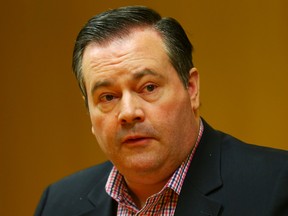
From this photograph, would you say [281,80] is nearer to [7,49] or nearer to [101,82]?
[101,82]

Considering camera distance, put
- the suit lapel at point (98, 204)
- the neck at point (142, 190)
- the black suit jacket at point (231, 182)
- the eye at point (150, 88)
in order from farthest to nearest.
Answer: the suit lapel at point (98, 204) → the neck at point (142, 190) → the eye at point (150, 88) → the black suit jacket at point (231, 182)

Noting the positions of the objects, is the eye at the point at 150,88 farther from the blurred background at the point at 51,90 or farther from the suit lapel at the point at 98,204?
the blurred background at the point at 51,90

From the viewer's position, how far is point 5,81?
3320 mm

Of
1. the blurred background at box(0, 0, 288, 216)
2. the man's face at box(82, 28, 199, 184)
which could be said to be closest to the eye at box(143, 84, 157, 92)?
the man's face at box(82, 28, 199, 184)

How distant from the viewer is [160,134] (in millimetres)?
1862

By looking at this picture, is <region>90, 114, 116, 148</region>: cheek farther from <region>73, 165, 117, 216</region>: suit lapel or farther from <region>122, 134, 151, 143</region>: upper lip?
<region>73, 165, 117, 216</region>: suit lapel

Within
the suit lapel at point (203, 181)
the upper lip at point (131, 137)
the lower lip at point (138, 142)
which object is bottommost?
the suit lapel at point (203, 181)

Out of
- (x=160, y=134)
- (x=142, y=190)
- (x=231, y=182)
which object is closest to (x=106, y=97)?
(x=160, y=134)

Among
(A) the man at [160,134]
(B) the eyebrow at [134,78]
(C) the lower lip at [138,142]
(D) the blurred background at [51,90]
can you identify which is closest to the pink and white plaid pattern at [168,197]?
(A) the man at [160,134]

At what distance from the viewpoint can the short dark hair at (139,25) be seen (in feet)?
6.46

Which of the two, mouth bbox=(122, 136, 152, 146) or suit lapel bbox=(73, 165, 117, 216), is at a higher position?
mouth bbox=(122, 136, 152, 146)

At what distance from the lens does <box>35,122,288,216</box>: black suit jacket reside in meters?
1.79

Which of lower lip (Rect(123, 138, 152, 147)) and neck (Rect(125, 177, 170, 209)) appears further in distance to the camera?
neck (Rect(125, 177, 170, 209))

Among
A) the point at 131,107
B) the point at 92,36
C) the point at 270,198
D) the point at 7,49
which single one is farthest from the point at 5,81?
the point at 270,198
